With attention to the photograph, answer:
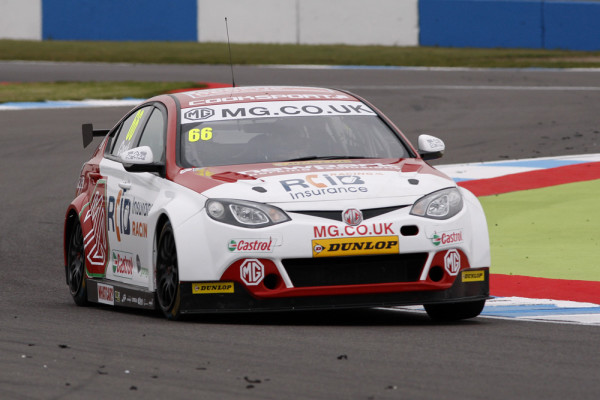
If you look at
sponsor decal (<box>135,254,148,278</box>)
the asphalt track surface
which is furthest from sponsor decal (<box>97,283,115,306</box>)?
sponsor decal (<box>135,254,148,278</box>)

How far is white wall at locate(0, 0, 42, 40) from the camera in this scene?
143 feet

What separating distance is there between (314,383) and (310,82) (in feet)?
72.1

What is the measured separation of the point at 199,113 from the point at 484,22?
118 ft

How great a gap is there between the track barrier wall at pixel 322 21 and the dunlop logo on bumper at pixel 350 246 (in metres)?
36.7

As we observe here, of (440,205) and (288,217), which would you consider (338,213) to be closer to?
(288,217)

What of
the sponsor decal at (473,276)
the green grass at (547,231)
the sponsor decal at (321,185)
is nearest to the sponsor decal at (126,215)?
the sponsor decal at (321,185)

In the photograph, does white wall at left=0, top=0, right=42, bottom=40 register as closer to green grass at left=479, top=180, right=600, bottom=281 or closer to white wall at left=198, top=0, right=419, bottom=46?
white wall at left=198, top=0, right=419, bottom=46

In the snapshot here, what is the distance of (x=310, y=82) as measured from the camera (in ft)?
88.7

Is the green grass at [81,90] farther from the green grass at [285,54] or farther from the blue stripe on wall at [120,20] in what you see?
the blue stripe on wall at [120,20]

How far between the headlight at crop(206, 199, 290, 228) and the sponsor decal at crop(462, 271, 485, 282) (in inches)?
41.4

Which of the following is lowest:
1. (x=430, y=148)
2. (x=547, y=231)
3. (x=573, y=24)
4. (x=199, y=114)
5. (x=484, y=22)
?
(x=547, y=231)

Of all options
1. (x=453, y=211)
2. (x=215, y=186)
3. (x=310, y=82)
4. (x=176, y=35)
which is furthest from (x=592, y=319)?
(x=176, y=35)

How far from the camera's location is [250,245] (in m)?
6.98

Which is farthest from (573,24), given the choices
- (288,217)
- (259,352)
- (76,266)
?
(259,352)
